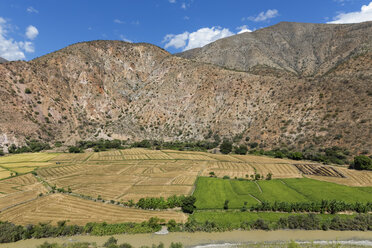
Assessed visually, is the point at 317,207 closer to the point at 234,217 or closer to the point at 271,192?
the point at 271,192

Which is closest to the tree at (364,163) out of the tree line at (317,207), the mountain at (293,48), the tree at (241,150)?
the tree line at (317,207)

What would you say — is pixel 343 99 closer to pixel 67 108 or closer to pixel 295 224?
pixel 295 224

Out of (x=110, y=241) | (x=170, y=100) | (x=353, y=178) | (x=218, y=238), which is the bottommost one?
(x=353, y=178)

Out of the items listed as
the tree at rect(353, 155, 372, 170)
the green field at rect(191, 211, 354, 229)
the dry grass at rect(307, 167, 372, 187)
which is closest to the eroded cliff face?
the tree at rect(353, 155, 372, 170)

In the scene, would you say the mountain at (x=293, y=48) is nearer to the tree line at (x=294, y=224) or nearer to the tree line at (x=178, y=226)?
the tree line at (x=294, y=224)

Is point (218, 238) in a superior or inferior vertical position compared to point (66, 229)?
inferior

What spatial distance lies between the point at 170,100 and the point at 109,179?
80.8 m

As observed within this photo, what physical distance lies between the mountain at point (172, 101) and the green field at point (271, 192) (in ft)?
96.8

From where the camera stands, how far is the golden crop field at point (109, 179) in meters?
36.0

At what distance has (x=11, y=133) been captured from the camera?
91.1m

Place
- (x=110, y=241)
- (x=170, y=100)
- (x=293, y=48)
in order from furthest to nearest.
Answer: (x=293, y=48) → (x=170, y=100) → (x=110, y=241)

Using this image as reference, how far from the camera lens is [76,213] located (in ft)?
118

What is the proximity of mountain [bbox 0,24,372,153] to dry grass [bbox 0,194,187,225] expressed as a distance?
64608 millimetres

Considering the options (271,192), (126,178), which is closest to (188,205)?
(271,192)
